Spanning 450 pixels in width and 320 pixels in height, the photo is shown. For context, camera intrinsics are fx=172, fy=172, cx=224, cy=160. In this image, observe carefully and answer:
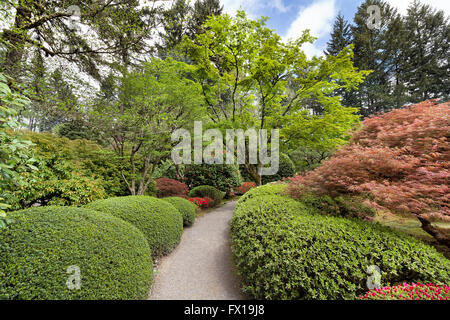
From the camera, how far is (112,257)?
7.11 ft

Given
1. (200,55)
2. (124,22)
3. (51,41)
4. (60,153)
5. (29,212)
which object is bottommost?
(29,212)

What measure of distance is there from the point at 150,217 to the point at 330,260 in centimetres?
317

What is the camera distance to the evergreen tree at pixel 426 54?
50.5 feet

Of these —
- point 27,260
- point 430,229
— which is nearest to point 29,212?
point 27,260

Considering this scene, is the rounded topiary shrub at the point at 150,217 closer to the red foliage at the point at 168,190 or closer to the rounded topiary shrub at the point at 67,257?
the rounded topiary shrub at the point at 67,257

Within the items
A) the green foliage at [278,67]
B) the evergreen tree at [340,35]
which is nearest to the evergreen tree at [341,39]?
the evergreen tree at [340,35]

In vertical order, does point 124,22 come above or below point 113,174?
above

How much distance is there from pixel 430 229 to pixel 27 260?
491cm

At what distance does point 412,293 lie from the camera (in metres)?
1.72

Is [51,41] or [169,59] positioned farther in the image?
[169,59]

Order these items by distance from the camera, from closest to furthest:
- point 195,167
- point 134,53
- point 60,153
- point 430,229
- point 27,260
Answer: point 27,260
point 430,229
point 60,153
point 134,53
point 195,167

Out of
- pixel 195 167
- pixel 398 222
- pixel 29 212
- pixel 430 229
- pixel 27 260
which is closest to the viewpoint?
pixel 27 260

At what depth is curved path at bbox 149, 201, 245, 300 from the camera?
2.71 m

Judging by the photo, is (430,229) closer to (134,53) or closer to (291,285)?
(291,285)
